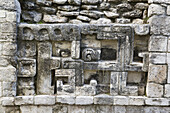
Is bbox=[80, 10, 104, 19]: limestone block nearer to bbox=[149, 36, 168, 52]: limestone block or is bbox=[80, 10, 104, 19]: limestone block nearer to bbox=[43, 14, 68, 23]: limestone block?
bbox=[43, 14, 68, 23]: limestone block

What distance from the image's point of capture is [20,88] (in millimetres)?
3055

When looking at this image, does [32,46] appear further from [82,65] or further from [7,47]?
[82,65]

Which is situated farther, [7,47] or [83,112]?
[83,112]

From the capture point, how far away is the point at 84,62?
3.07 meters

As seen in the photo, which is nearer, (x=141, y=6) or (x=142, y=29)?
(x=142, y=29)

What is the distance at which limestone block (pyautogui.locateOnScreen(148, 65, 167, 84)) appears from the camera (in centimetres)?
298

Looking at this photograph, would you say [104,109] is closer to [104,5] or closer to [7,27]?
[104,5]

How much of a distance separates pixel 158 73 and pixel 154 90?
36 centimetres

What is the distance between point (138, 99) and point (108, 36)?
141 centimetres

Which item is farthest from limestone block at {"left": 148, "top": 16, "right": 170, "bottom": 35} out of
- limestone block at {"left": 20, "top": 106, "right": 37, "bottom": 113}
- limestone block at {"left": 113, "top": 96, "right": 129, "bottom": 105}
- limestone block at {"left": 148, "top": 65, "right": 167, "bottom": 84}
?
limestone block at {"left": 20, "top": 106, "right": 37, "bottom": 113}

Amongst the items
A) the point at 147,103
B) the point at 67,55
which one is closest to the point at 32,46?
the point at 67,55

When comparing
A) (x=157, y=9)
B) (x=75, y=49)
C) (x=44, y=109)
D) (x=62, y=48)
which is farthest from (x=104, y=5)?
(x=44, y=109)

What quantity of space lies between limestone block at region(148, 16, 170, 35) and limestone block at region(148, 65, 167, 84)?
0.67 m

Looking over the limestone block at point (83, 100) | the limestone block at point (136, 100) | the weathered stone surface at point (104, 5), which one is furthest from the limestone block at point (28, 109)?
the weathered stone surface at point (104, 5)
